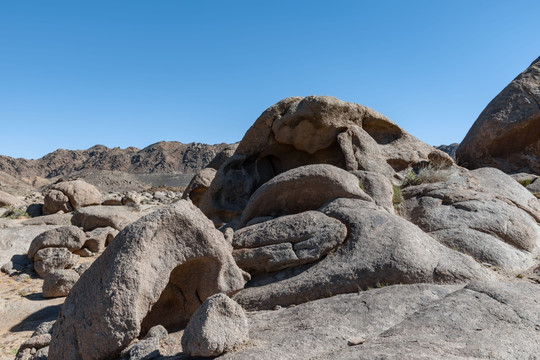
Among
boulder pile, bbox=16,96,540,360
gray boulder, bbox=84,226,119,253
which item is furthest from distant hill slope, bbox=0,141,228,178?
boulder pile, bbox=16,96,540,360

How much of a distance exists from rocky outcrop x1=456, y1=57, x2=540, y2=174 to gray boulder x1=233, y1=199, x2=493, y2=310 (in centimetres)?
813

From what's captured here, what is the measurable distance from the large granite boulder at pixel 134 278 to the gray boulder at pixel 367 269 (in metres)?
0.84

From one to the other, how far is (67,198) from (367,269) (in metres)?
14.5

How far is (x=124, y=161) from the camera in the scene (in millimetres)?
62812

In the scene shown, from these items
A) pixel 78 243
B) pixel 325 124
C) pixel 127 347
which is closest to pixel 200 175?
pixel 78 243

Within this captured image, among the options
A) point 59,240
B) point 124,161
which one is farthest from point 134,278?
point 124,161

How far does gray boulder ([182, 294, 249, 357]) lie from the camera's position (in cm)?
343

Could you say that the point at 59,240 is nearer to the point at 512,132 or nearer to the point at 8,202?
the point at 512,132

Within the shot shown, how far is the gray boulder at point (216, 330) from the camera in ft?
11.3

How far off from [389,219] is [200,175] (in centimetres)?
683

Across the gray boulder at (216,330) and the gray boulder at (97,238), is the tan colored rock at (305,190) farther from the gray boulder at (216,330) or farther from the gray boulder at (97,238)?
the gray boulder at (97,238)

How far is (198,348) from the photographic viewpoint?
11.3ft

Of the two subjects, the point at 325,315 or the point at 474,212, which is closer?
the point at 325,315

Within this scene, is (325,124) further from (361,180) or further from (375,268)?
(375,268)
